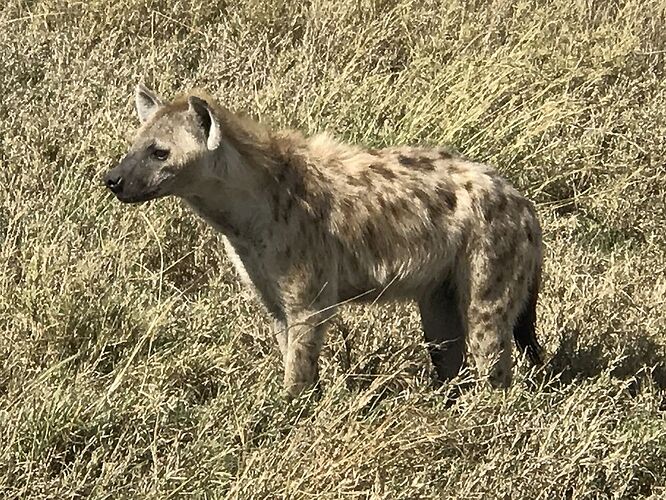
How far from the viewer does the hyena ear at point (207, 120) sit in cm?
408

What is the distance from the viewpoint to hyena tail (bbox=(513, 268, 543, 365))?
464cm

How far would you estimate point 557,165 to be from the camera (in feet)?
21.4

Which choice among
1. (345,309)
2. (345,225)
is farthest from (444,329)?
(345,225)

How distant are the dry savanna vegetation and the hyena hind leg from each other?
0.26 feet

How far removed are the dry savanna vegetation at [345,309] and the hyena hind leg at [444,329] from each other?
8 centimetres

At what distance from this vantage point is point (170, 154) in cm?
409

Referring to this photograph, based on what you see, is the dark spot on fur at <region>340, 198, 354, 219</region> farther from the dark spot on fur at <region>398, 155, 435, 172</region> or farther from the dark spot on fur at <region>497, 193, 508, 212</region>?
the dark spot on fur at <region>497, 193, 508, 212</region>

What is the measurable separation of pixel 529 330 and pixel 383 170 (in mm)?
874

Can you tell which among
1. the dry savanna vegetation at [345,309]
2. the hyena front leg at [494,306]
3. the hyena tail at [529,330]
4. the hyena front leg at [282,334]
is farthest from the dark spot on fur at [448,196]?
the hyena front leg at [282,334]

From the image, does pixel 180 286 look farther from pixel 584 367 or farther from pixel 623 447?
pixel 623 447

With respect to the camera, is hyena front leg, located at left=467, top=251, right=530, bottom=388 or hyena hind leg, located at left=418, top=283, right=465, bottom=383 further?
hyena hind leg, located at left=418, top=283, right=465, bottom=383

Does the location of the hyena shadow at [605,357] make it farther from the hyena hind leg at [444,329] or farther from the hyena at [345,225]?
the hyena hind leg at [444,329]

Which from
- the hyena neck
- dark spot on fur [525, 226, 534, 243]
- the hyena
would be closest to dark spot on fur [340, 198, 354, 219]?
the hyena

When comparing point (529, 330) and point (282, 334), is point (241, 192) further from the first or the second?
point (529, 330)
